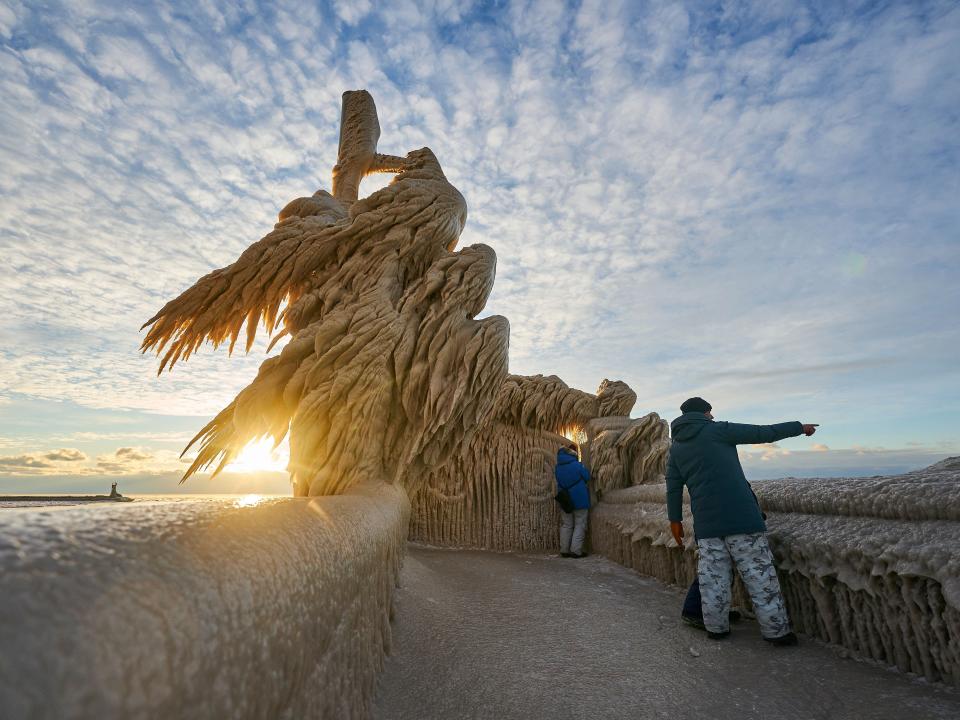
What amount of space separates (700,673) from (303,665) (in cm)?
238

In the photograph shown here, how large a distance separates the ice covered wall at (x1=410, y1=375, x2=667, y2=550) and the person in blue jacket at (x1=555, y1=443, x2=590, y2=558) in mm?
288

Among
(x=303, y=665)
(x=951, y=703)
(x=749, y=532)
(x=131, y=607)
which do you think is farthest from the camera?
(x=749, y=532)

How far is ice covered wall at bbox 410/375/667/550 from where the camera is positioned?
6527 millimetres

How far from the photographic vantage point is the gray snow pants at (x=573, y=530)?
20.7ft

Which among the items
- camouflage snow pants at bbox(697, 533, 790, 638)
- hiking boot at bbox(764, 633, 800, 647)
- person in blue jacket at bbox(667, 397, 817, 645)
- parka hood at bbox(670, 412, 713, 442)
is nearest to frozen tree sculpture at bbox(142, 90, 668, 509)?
parka hood at bbox(670, 412, 713, 442)

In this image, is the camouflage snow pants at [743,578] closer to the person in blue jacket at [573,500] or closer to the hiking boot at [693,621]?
the hiking boot at [693,621]

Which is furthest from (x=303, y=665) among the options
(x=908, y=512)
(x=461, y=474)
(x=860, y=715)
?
(x=461, y=474)

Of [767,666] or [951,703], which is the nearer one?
[951,703]

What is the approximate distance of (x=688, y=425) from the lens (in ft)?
11.3

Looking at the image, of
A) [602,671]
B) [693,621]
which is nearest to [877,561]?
[693,621]

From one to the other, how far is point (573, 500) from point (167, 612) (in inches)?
242

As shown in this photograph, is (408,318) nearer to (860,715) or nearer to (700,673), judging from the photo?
(700,673)

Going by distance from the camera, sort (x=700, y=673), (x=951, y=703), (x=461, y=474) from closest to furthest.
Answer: (x=951, y=703), (x=700, y=673), (x=461, y=474)

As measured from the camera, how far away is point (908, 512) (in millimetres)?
2275
